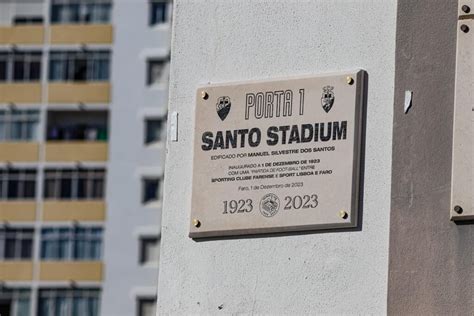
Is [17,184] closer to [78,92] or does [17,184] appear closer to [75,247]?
[75,247]

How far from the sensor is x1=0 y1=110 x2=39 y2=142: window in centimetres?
6656

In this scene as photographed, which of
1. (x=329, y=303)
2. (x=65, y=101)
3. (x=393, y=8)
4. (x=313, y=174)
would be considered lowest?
(x=329, y=303)

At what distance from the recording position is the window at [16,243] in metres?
64.4

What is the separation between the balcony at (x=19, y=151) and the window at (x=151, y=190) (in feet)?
15.9

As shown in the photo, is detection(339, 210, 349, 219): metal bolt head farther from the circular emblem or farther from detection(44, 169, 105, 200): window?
detection(44, 169, 105, 200): window

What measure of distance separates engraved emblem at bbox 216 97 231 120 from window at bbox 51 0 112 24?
58.6 meters

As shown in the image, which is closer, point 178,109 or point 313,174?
point 313,174

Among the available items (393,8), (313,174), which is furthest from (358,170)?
(393,8)

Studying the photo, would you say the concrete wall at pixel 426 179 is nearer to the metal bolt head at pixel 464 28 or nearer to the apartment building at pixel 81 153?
the metal bolt head at pixel 464 28

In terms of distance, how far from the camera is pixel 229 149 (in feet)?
28.9

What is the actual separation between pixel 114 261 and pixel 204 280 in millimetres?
54663

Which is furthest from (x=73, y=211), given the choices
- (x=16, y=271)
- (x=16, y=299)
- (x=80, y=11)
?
(x=80, y=11)

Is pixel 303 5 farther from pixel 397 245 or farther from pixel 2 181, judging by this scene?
pixel 2 181

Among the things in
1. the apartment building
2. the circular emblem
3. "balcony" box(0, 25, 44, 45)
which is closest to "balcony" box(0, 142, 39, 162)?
the apartment building
